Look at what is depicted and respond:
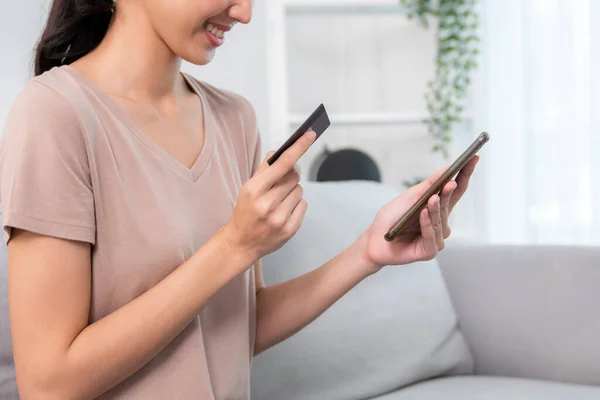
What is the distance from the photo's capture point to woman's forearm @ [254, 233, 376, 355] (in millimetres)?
1044

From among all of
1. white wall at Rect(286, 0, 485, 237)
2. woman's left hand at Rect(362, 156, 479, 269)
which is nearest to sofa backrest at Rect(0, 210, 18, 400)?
woman's left hand at Rect(362, 156, 479, 269)

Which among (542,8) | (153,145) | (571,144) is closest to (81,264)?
(153,145)

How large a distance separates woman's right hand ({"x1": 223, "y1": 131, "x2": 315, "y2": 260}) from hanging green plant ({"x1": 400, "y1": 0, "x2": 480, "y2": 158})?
8.00 feet

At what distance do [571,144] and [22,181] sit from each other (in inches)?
84.7

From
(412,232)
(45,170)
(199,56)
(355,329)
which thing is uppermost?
(199,56)

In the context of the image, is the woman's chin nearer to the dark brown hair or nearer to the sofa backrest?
the dark brown hair

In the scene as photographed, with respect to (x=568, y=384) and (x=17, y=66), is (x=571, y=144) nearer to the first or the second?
(x=568, y=384)

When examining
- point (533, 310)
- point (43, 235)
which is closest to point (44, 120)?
point (43, 235)

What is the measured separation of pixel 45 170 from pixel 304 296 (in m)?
0.45

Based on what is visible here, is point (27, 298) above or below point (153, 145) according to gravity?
below

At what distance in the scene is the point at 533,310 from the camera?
1364 mm

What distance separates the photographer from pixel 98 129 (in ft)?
2.82

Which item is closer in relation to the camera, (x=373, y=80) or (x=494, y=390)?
(x=494, y=390)

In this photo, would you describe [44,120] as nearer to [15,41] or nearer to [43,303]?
[43,303]
